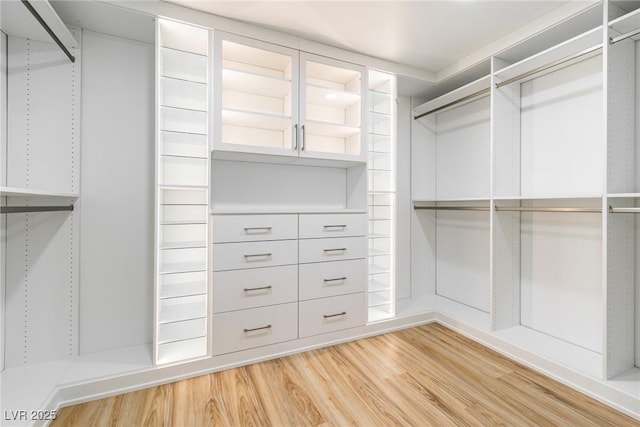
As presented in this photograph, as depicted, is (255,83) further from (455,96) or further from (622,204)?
(622,204)

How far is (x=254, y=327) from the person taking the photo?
2.15 meters

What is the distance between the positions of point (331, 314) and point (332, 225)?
2.30ft

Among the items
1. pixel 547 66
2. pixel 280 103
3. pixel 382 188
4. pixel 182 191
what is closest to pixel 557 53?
pixel 547 66

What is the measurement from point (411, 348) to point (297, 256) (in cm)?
113

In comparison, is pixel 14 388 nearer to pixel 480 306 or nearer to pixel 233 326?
pixel 233 326

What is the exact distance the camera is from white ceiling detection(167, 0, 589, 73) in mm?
1904

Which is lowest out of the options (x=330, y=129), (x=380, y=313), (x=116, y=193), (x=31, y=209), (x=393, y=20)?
(x=380, y=313)

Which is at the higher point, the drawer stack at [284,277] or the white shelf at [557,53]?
the white shelf at [557,53]

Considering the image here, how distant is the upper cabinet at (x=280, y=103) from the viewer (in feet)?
6.98

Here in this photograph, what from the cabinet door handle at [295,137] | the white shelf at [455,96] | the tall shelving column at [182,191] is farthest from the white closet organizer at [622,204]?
the tall shelving column at [182,191]

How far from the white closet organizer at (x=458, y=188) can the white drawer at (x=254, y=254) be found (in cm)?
150

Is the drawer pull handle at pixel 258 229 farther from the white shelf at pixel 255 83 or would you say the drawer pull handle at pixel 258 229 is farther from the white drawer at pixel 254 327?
the white shelf at pixel 255 83

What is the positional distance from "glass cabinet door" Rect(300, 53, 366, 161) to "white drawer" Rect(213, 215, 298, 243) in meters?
0.52

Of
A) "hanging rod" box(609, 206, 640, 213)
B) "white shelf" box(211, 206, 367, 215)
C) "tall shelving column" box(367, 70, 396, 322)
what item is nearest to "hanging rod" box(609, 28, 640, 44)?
"hanging rod" box(609, 206, 640, 213)
